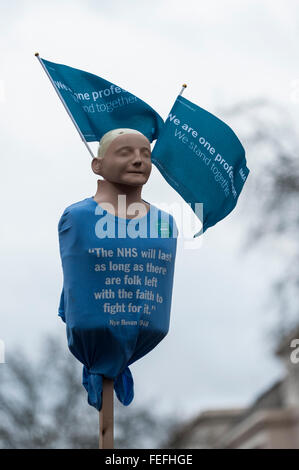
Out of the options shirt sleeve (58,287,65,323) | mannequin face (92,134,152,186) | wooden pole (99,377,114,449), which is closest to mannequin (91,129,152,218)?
mannequin face (92,134,152,186)

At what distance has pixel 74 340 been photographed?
701cm

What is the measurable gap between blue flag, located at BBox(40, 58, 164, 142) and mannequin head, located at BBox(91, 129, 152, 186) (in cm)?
40

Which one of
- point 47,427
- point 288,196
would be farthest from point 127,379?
point 47,427

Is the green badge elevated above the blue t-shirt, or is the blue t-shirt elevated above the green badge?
the green badge

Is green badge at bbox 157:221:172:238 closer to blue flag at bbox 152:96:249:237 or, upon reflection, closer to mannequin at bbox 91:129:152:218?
mannequin at bbox 91:129:152:218

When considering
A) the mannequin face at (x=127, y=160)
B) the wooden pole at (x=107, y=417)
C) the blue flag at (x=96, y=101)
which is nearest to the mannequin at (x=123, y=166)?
the mannequin face at (x=127, y=160)

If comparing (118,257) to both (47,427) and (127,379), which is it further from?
(47,427)

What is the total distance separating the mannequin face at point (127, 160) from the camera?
285 inches

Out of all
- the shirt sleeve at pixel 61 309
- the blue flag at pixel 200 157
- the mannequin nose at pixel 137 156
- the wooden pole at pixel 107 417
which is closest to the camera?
the wooden pole at pixel 107 417

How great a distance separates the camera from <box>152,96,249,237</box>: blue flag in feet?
25.2

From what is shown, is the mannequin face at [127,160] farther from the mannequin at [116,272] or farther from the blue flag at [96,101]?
the blue flag at [96,101]

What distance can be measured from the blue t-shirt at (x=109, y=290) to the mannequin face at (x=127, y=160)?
0.27 m

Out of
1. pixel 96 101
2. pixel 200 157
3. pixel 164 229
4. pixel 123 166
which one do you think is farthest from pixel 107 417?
pixel 96 101

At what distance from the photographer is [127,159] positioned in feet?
23.8
